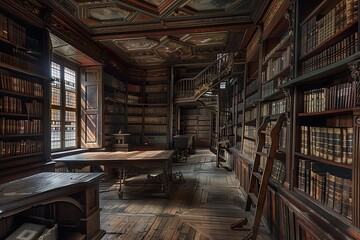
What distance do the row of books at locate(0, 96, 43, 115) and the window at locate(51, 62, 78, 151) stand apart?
1.08 m

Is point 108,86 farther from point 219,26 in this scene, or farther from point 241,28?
point 241,28

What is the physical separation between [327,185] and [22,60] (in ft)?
12.9

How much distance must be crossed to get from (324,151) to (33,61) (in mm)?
3934

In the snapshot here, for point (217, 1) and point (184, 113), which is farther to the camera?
point (184, 113)

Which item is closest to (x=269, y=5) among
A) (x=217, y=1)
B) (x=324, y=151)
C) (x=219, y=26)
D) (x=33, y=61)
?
(x=217, y=1)

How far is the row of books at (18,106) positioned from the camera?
2.53m

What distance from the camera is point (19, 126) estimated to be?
271 cm

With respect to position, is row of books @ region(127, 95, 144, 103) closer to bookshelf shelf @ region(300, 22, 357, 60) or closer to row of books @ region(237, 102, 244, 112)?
row of books @ region(237, 102, 244, 112)

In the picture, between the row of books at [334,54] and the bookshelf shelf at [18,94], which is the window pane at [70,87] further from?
the row of books at [334,54]

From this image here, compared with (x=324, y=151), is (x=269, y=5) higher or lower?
higher

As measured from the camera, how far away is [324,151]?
1.51 meters

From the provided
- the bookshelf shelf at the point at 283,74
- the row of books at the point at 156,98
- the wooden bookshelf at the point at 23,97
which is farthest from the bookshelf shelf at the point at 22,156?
the row of books at the point at 156,98

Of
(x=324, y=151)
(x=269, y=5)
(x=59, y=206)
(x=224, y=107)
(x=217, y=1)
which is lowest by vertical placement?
(x=59, y=206)

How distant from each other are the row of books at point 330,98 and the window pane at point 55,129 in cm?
448
